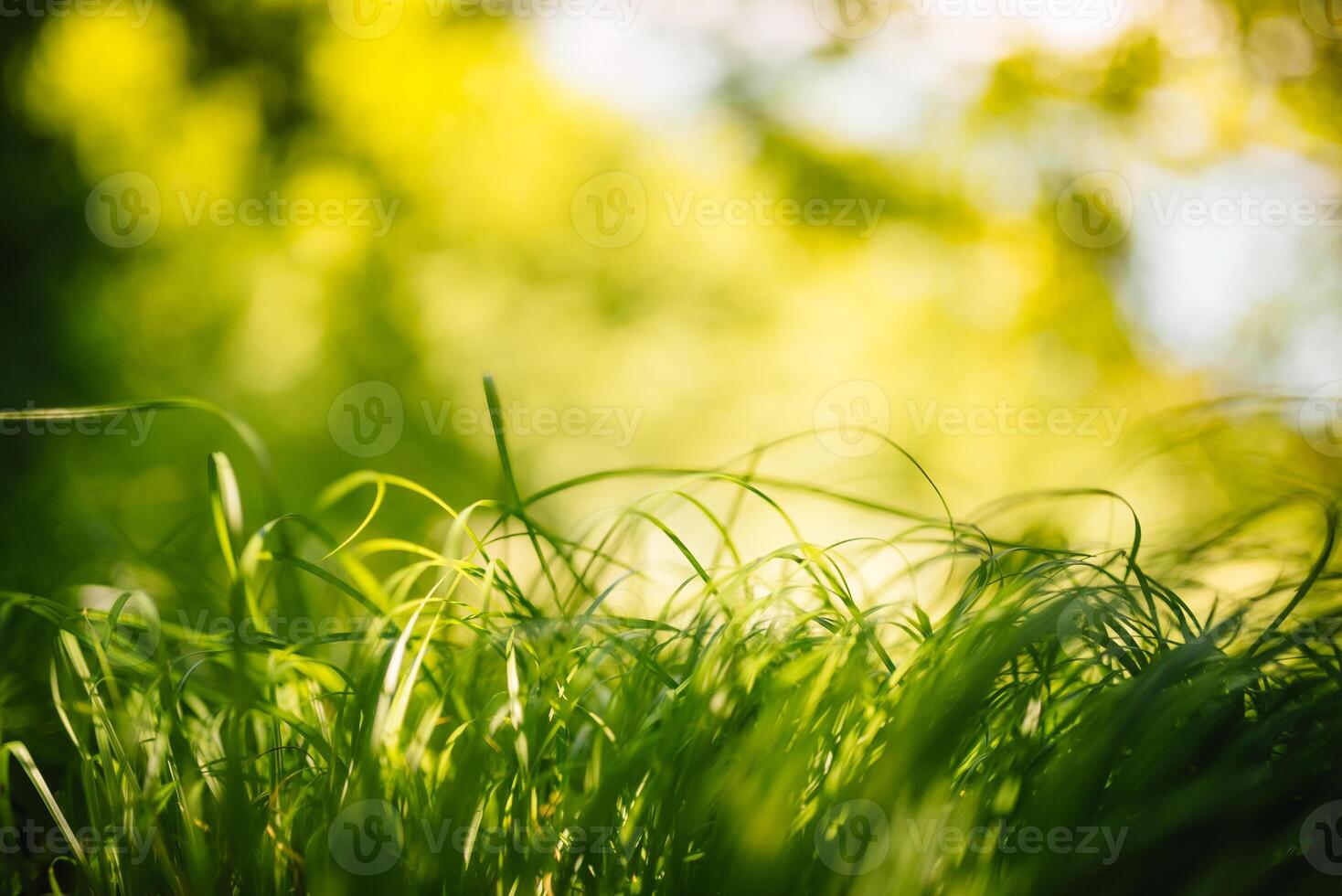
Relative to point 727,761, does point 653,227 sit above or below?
above

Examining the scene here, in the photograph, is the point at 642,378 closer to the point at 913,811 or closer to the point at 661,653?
the point at 661,653

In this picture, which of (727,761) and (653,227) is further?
(653,227)

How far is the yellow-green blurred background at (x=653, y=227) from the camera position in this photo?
1.06 metres

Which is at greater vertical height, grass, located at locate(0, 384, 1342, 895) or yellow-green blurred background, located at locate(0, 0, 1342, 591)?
yellow-green blurred background, located at locate(0, 0, 1342, 591)

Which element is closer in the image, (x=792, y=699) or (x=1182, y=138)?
(x=792, y=699)

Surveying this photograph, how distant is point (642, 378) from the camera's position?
1.37 m

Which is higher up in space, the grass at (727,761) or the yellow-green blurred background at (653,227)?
the yellow-green blurred background at (653,227)

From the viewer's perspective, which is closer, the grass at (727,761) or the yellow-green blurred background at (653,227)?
the grass at (727,761)

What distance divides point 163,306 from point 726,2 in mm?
1105

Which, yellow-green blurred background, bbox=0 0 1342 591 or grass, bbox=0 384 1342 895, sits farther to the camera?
yellow-green blurred background, bbox=0 0 1342 591

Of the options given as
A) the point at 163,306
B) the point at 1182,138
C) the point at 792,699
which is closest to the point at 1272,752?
the point at 792,699

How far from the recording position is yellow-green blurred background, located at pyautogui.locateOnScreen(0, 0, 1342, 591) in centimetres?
106

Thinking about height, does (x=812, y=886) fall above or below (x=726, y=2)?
below

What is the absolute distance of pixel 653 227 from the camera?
4.62 feet
